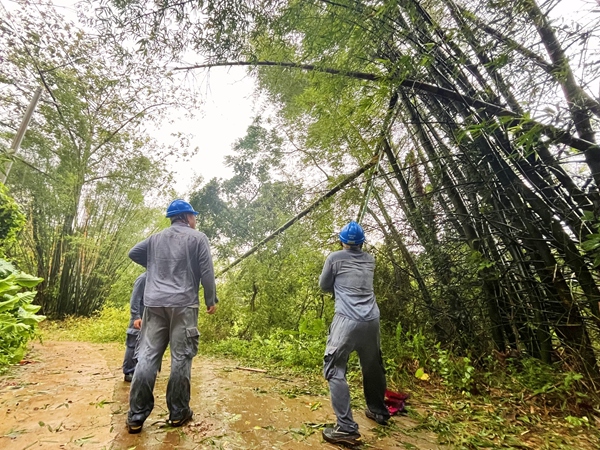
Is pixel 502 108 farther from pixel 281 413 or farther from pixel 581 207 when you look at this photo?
pixel 281 413

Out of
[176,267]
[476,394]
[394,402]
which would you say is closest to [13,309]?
[176,267]

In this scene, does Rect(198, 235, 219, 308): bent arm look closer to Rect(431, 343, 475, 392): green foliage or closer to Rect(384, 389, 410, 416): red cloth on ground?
Rect(384, 389, 410, 416): red cloth on ground

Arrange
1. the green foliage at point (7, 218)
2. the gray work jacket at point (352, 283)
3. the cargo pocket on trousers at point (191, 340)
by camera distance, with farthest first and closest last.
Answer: the green foliage at point (7, 218), the gray work jacket at point (352, 283), the cargo pocket on trousers at point (191, 340)

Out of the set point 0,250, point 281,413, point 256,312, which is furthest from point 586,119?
point 0,250

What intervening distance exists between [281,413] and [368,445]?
63 centimetres

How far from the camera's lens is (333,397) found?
5.34ft

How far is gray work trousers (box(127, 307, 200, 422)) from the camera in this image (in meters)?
1.54

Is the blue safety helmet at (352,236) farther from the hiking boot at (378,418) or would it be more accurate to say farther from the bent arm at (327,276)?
the hiking boot at (378,418)

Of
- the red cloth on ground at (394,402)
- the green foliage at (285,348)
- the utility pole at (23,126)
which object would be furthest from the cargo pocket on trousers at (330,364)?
the utility pole at (23,126)

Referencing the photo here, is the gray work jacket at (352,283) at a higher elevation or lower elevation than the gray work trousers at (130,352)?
higher

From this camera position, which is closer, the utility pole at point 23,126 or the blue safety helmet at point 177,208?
the blue safety helmet at point 177,208

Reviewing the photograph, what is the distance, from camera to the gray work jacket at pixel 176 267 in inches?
67.1

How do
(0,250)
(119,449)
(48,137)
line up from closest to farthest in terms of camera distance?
(119,449), (0,250), (48,137)

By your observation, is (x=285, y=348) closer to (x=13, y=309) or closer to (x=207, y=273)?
(x=207, y=273)
